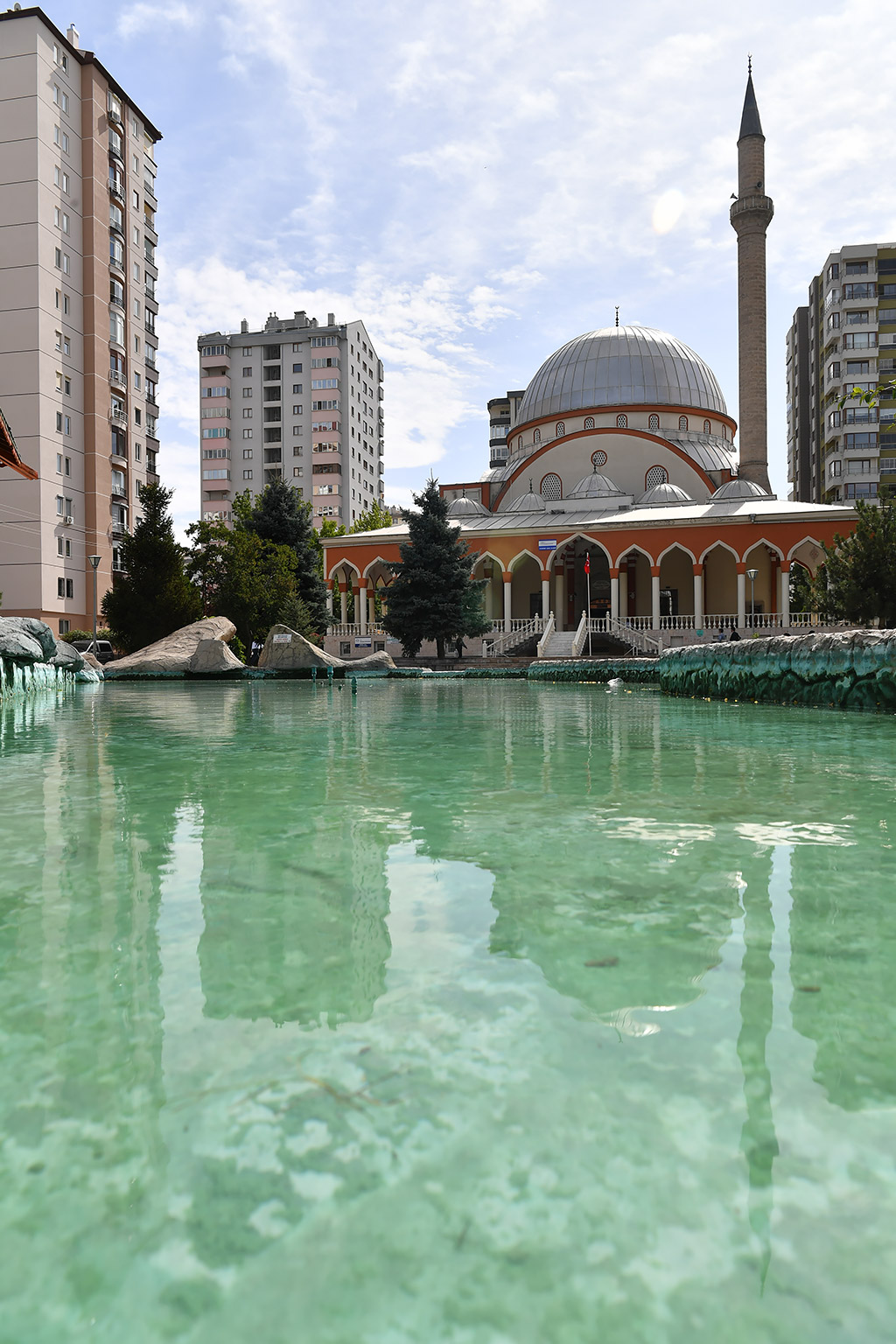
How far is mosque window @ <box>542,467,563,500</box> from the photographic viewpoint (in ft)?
127

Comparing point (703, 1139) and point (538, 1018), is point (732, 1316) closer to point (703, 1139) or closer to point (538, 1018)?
point (703, 1139)

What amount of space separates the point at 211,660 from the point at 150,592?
573 cm

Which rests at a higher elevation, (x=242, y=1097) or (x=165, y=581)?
(x=165, y=581)

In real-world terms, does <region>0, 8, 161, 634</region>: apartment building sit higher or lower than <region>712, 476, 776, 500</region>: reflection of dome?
higher

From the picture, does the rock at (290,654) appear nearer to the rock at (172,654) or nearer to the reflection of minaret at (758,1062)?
the rock at (172,654)

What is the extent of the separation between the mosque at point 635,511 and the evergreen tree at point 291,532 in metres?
1.53

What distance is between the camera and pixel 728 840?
3.44m

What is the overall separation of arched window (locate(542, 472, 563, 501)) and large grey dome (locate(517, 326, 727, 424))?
9.99 ft

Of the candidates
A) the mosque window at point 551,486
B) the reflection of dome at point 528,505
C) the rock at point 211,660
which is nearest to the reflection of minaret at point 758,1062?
the rock at point 211,660

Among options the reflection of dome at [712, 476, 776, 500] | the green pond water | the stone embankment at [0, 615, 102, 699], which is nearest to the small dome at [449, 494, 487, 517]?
the reflection of dome at [712, 476, 776, 500]

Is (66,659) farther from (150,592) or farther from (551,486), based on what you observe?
(551,486)

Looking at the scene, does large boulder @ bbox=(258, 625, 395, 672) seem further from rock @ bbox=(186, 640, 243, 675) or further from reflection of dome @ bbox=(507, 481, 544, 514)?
reflection of dome @ bbox=(507, 481, 544, 514)

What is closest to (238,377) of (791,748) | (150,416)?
(150,416)

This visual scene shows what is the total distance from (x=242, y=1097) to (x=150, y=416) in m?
47.5
